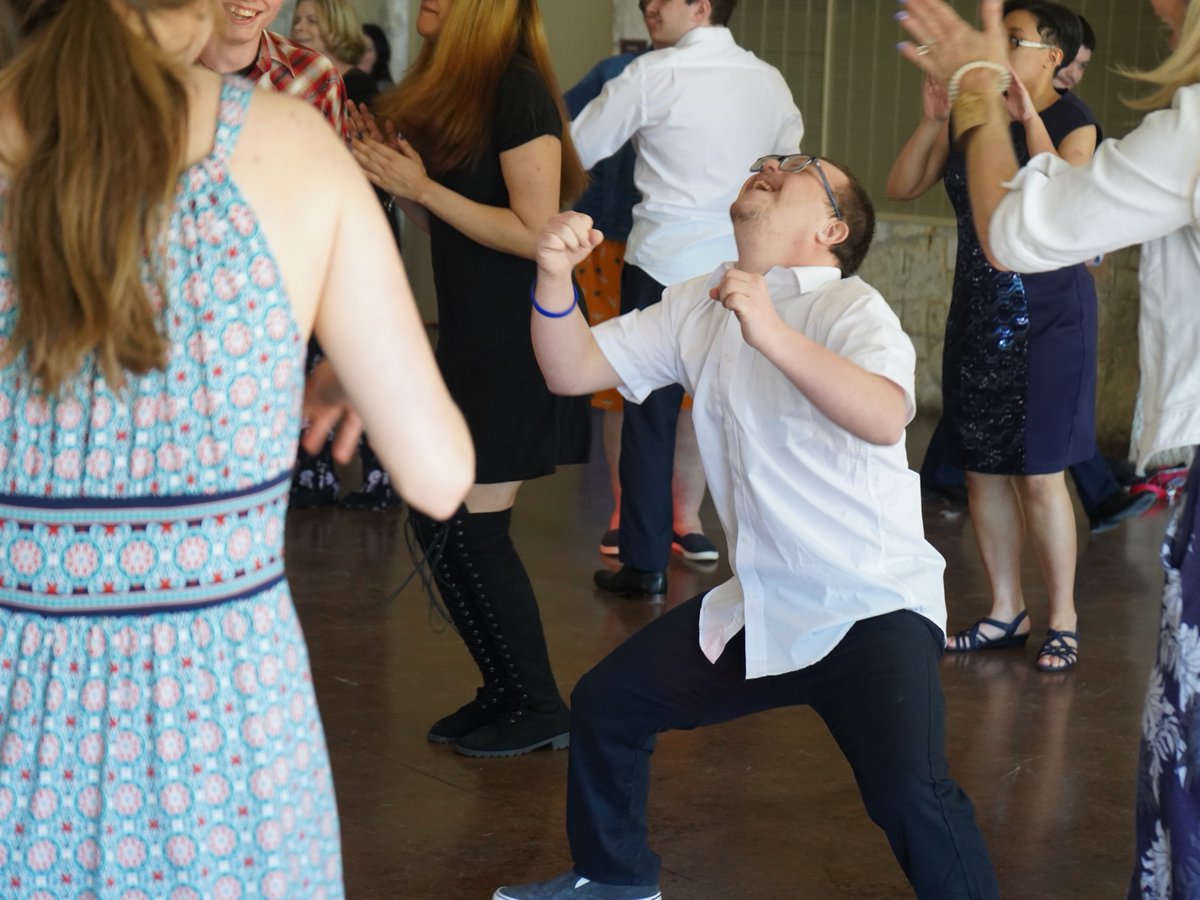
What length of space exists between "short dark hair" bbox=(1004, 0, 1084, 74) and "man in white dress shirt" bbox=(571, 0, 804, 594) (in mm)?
845

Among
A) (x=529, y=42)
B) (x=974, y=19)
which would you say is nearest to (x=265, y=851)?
(x=529, y=42)

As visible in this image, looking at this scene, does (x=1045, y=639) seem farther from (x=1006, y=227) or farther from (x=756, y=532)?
(x=1006, y=227)

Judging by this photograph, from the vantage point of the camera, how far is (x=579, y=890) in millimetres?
2611

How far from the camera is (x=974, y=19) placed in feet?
25.0

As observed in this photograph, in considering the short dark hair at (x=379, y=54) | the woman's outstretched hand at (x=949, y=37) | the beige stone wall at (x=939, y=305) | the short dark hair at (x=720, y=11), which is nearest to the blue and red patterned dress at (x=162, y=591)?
the woman's outstretched hand at (x=949, y=37)

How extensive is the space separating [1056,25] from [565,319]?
2.20 m

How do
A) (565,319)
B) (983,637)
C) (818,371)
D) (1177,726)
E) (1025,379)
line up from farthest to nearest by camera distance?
(983,637)
(1025,379)
(565,319)
(818,371)
(1177,726)

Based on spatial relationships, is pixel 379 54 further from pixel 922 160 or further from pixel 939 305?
pixel 922 160

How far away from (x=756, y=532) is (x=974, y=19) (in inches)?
231

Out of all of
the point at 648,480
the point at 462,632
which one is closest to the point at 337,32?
the point at 648,480

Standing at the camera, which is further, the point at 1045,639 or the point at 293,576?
the point at 293,576

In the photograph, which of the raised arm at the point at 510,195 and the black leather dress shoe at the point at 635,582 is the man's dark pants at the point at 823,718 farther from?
the black leather dress shoe at the point at 635,582

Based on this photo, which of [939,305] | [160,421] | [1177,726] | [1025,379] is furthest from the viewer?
[939,305]

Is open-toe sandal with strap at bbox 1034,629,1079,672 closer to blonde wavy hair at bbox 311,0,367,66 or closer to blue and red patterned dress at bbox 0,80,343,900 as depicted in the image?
blue and red patterned dress at bbox 0,80,343,900
